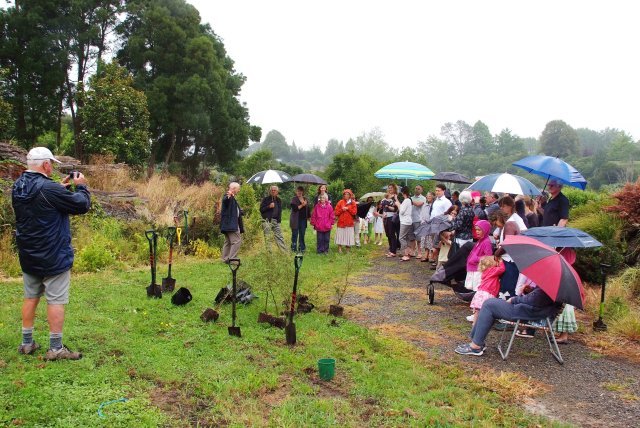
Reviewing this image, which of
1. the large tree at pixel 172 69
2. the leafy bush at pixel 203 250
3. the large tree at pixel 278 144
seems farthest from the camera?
the large tree at pixel 278 144

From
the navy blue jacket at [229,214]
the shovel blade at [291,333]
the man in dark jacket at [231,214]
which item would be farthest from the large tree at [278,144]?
the shovel blade at [291,333]

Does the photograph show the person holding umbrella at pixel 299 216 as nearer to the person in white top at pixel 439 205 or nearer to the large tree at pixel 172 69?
the person in white top at pixel 439 205

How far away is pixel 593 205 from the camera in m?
10.2

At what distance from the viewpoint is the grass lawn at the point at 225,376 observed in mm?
3734

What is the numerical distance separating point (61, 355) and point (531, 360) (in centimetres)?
493

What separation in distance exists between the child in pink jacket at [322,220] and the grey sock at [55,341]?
8.28m

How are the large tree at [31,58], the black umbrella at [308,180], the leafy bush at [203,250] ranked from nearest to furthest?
the leafy bush at [203,250], the black umbrella at [308,180], the large tree at [31,58]

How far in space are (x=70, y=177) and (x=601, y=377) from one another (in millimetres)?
5784

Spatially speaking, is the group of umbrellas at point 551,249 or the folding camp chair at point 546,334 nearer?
the group of umbrellas at point 551,249

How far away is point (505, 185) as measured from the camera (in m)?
8.32

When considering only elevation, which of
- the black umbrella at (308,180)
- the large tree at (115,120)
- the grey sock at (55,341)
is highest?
the large tree at (115,120)

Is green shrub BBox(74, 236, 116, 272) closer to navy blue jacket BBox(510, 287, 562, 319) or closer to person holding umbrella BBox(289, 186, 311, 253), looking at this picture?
person holding umbrella BBox(289, 186, 311, 253)

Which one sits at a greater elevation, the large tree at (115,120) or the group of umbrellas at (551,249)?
the large tree at (115,120)

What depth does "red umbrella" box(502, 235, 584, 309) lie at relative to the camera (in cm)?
475
